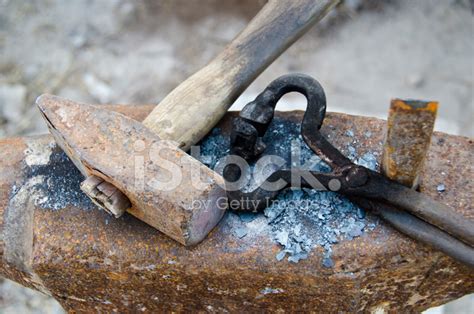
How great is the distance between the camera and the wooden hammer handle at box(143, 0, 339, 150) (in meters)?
1.36

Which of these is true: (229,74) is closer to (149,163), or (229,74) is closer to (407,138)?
(149,163)

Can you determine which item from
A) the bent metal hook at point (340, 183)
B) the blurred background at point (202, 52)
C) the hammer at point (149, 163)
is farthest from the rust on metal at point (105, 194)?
the blurred background at point (202, 52)

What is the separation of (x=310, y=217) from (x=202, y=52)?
5.38 feet

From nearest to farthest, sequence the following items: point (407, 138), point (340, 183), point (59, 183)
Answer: point (407, 138), point (340, 183), point (59, 183)

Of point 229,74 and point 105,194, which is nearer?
point 105,194

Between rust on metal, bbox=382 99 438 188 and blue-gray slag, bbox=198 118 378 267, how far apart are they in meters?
0.12

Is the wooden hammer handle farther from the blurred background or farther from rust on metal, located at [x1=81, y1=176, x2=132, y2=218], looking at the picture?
the blurred background

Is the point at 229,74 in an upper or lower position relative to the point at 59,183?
upper

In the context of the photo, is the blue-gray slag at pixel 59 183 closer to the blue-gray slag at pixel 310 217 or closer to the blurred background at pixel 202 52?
the blue-gray slag at pixel 310 217

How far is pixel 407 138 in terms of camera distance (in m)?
1.10

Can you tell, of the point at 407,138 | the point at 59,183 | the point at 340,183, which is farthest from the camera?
the point at 59,183

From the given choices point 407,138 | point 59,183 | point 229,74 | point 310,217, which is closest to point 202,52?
point 229,74

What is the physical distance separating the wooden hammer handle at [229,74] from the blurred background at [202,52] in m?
1.02

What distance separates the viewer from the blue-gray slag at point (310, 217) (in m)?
1.25
